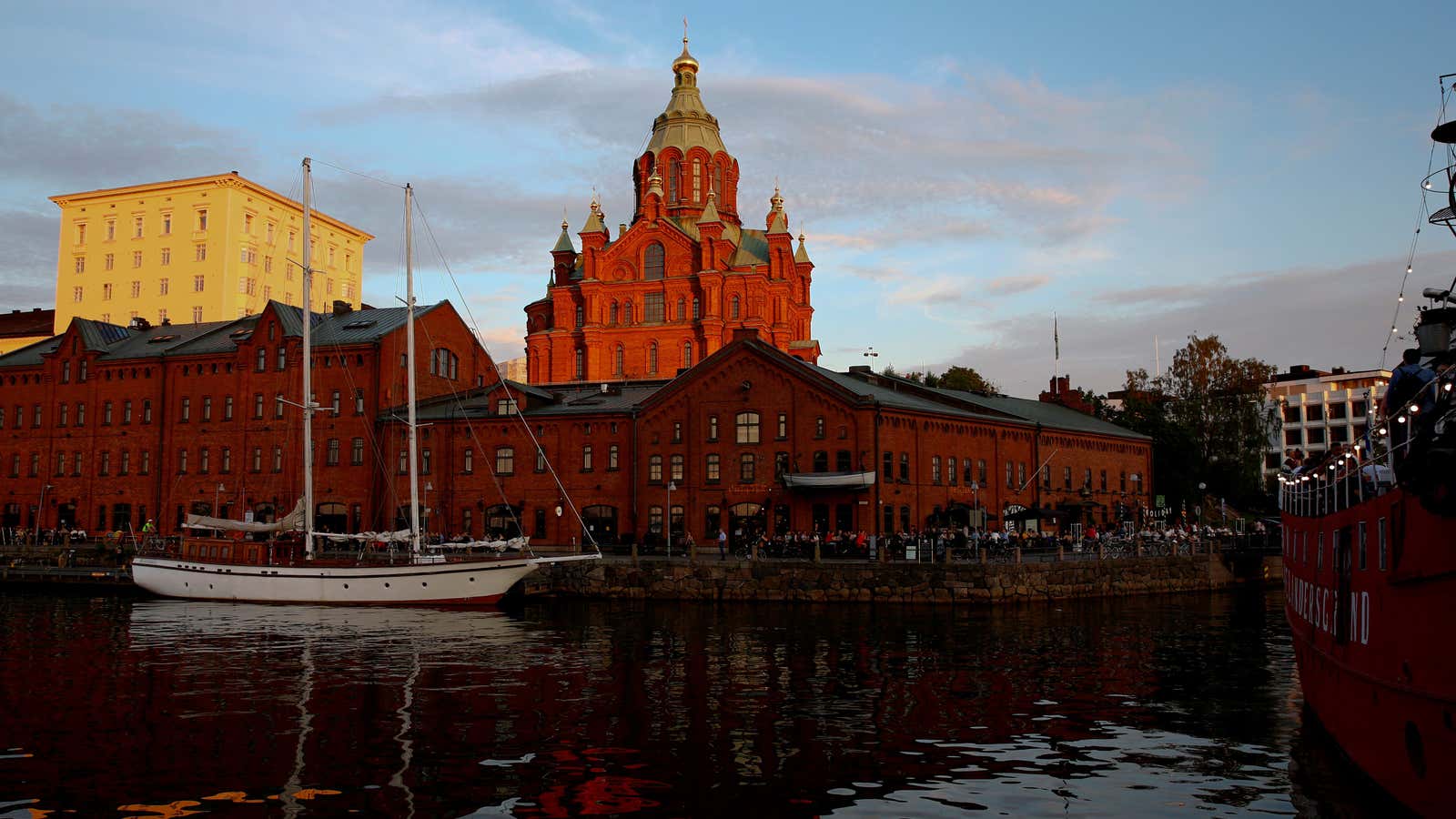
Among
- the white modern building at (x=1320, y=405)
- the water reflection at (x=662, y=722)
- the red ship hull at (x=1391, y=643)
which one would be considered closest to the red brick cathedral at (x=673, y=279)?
the water reflection at (x=662, y=722)

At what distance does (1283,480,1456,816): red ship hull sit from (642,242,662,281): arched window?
76839 millimetres

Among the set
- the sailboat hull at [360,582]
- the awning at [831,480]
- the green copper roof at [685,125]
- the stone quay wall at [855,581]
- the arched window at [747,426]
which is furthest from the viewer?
the green copper roof at [685,125]

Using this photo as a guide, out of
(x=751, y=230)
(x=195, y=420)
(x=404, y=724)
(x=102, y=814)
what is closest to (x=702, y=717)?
(x=404, y=724)

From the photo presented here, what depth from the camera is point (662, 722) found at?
22.8m

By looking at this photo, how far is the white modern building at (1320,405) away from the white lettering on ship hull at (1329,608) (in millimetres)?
113985

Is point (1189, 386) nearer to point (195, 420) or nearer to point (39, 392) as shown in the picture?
point (195, 420)

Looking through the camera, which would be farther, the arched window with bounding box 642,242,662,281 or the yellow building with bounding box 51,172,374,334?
the yellow building with bounding box 51,172,374,334

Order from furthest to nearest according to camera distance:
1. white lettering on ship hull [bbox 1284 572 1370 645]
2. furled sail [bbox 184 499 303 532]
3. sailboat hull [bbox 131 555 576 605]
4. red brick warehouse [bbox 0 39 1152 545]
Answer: red brick warehouse [bbox 0 39 1152 545] → furled sail [bbox 184 499 303 532] → sailboat hull [bbox 131 555 576 605] → white lettering on ship hull [bbox 1284 572 1370 645]

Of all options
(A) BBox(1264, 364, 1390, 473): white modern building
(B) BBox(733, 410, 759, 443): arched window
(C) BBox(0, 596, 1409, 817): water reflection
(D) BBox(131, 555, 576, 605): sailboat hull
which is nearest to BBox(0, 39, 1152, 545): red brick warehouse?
(B) BBox(733, 410, 759, 443): arched window

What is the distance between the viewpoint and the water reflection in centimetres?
1714

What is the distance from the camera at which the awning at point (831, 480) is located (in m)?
57.5

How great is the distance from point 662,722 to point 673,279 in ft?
236

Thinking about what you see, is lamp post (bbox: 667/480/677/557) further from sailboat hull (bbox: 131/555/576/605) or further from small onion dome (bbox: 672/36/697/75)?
small onion dome (bbox: 672/36/697/75)

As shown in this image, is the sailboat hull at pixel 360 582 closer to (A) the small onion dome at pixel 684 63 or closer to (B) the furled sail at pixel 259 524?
(B) the furled sail at pixel 259 524
